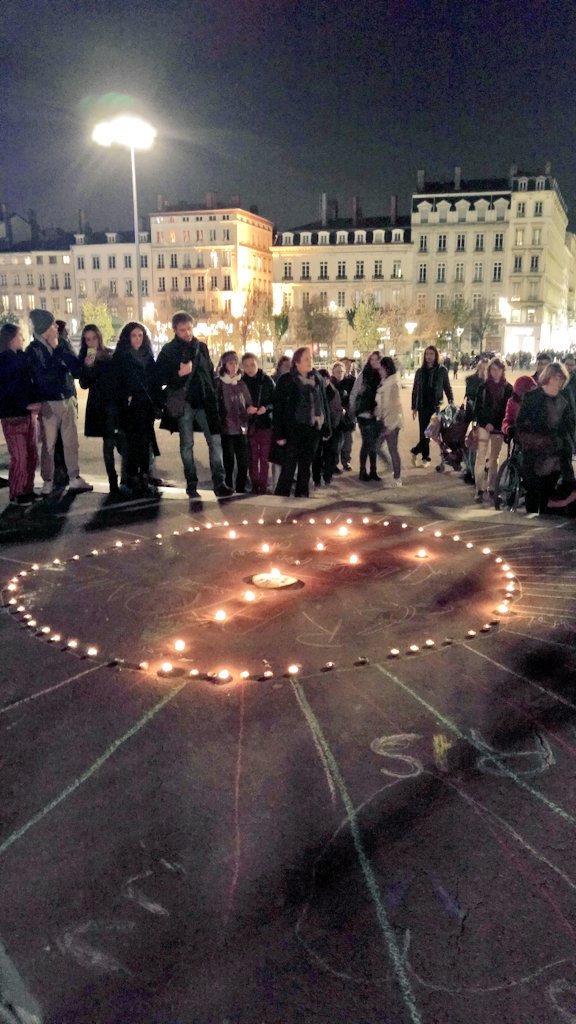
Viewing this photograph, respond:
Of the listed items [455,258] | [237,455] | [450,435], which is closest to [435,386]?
[450,435]

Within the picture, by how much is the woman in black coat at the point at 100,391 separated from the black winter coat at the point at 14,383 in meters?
0.66

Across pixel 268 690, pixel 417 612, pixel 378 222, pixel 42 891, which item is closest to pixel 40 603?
pixel 268 690

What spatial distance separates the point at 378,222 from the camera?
86938mm

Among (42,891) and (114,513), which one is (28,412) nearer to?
(114,513)

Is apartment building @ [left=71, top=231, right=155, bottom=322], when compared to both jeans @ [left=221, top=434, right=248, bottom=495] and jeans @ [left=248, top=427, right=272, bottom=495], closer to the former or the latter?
jeans @ [left=248, top=427, right=272, bottom=495]

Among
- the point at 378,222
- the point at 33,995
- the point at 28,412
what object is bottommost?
the point at 33,995

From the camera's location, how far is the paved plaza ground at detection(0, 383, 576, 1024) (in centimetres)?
251

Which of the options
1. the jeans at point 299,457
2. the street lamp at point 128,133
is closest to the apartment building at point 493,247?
the street lamp at point 128,133

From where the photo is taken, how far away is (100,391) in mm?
9641

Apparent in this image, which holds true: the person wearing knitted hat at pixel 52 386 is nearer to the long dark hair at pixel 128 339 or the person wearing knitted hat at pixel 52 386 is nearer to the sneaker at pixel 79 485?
the sneaker at pixel 79 485

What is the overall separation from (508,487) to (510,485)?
0.10ft

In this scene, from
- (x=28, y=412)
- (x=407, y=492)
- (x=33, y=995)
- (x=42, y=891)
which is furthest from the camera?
(x=407, y=492)

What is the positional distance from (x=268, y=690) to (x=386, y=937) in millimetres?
1894

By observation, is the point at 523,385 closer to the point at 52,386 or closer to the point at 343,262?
the point at 52,386
